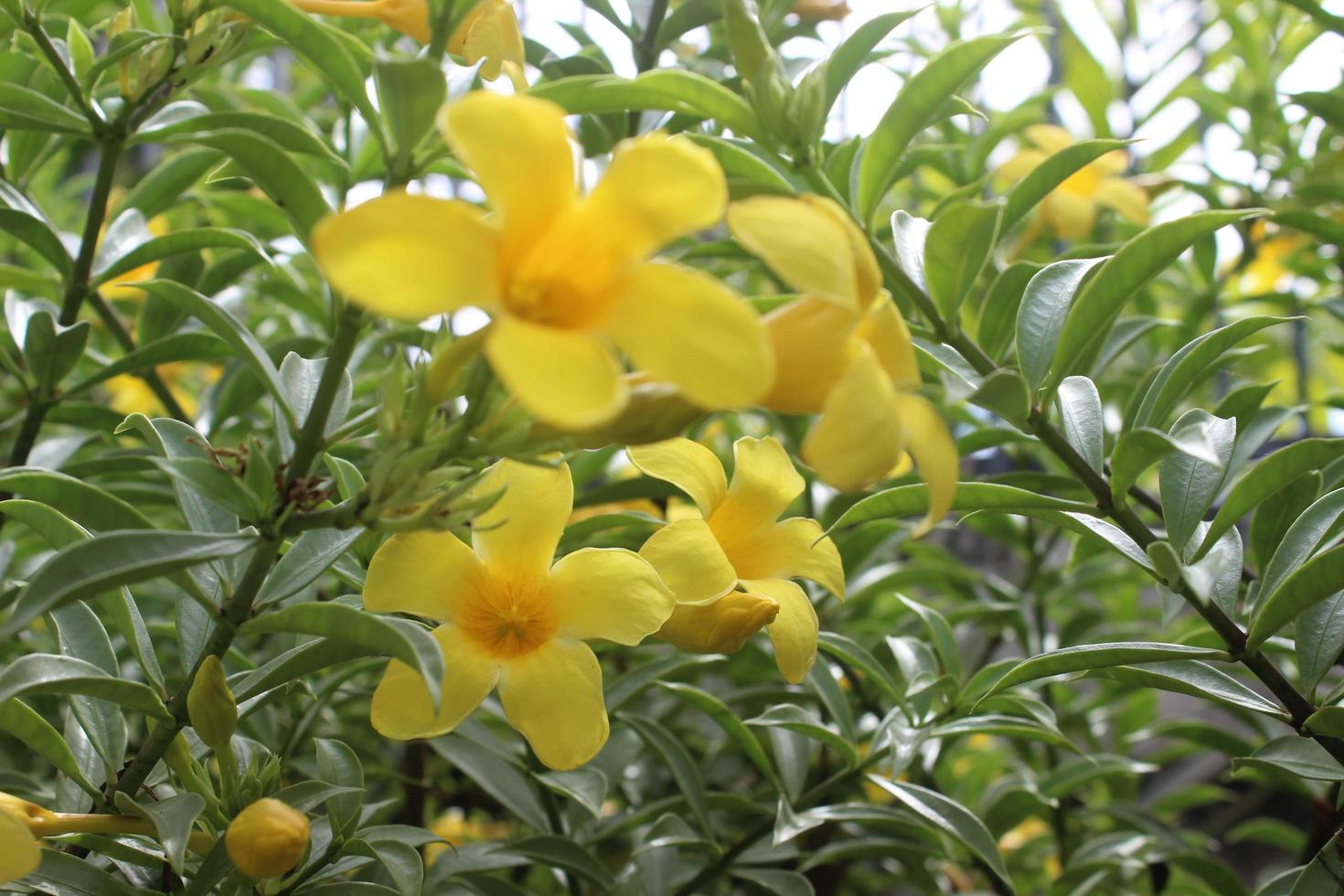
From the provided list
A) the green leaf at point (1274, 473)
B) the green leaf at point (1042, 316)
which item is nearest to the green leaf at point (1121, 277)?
the green leaf at point (1042, 316)

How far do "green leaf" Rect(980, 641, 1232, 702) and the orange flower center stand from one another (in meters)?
0.35

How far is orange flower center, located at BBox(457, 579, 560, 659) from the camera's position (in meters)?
0.78

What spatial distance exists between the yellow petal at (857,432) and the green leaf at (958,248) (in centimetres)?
27

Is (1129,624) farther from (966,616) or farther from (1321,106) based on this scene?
(1321,106)

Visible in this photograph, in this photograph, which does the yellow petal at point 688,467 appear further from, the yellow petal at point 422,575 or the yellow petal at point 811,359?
the yellow petal at point 811,359

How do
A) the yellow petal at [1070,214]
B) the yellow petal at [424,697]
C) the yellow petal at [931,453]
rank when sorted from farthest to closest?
the yellow petal at [1070,214] → the yellow petal at [424,697] → the yellow petal at [931,453]

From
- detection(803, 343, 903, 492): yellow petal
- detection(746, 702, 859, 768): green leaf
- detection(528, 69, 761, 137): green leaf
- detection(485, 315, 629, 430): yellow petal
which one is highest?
detection(528, 69, 761, 137): green leaf

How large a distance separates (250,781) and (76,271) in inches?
22.9

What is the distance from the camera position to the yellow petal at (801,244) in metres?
0.54

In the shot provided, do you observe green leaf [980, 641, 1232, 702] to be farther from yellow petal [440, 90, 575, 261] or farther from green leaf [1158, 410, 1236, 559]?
yellow petal [440, 90, 575, 261]

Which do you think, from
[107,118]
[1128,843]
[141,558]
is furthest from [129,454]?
[1128,843]

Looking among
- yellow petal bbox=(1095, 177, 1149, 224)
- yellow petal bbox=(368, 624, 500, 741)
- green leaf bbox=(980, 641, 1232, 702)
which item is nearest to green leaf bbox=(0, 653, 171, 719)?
yellow petal bbox=(368, 624, 500, 741)

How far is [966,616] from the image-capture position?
1424 millimetres

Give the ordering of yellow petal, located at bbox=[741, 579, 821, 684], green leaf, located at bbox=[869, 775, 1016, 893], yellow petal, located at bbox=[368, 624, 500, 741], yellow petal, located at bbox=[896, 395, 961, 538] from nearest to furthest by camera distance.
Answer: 1. yellow petal, located at bbox=[896, 395, 961, 538]
2. yellow petal, located at bbox=[368, 624, 500, 741]
3. yellow petal, located at bbox=[741, 579, 821, 684]
4. green leaf, located at bbox=[869, 775, 1016, 893]
